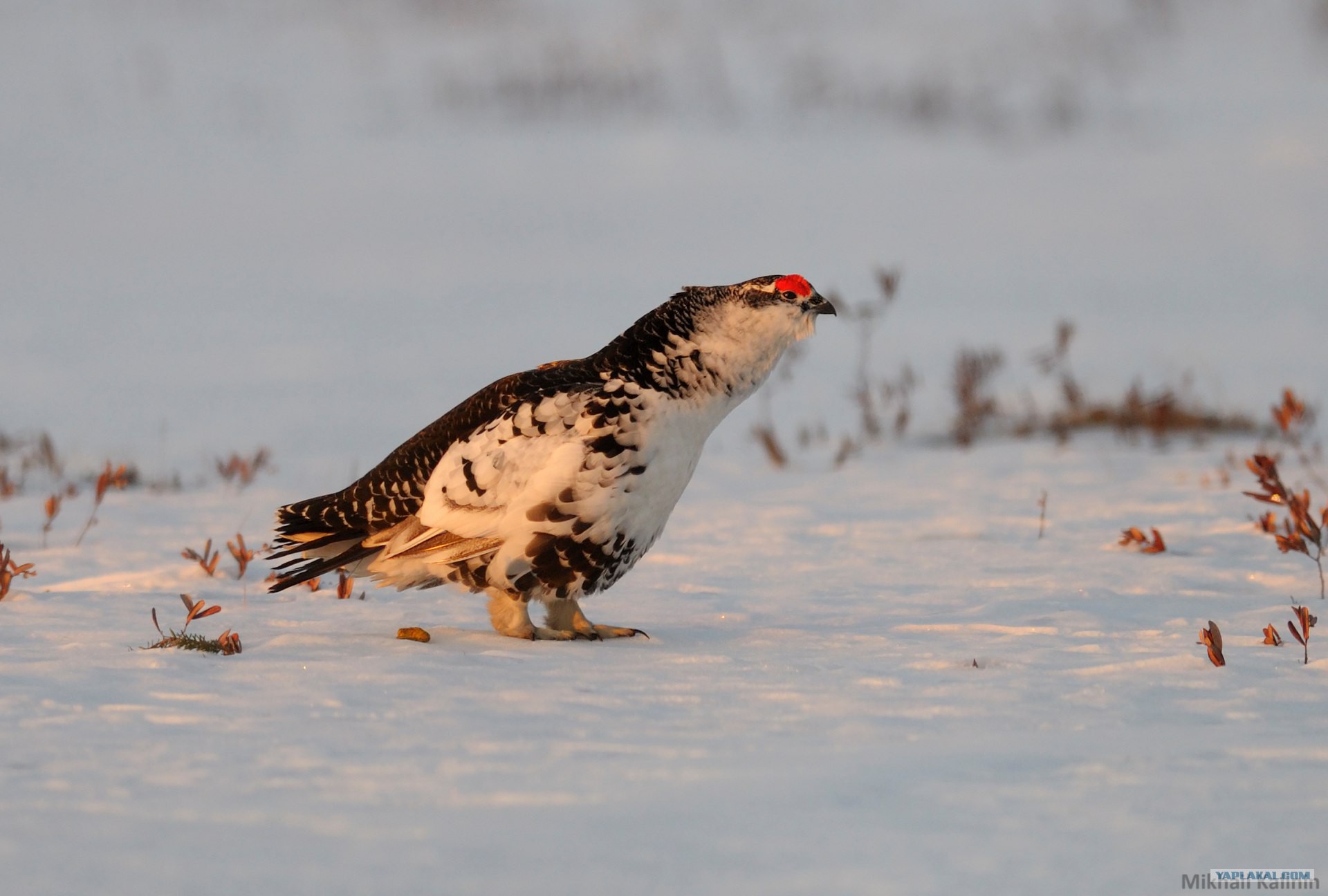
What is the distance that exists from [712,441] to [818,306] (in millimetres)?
5683

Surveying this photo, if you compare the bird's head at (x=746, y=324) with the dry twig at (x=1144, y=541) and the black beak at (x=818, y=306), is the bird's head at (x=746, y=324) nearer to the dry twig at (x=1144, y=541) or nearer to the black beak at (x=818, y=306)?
the black beak at (x=818, y=306)

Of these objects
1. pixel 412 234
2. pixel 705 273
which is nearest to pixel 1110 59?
pixel 705 273

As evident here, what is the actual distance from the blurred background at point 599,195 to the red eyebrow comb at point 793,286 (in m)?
5.09

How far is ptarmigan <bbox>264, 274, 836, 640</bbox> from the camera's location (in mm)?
4355

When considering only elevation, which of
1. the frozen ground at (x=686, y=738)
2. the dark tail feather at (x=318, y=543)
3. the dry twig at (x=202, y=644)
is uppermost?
the dark tail feather at (x=318, y=543)

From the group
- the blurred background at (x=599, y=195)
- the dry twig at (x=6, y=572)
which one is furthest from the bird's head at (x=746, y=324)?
the blurred background at (x=599, y=195)

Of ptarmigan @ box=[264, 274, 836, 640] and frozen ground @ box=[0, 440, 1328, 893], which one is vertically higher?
ptarmigan @ box=[264, 274, 836, 640]

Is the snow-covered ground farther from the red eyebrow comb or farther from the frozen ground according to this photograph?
the red eyebrow comb

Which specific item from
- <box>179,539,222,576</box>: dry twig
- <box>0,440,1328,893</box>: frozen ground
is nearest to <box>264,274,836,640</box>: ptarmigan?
<box>0,440,1328,893</box>: frozen ground

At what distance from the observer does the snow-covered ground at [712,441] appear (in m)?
2.81

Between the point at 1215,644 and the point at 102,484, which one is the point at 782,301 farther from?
the point at 102,484

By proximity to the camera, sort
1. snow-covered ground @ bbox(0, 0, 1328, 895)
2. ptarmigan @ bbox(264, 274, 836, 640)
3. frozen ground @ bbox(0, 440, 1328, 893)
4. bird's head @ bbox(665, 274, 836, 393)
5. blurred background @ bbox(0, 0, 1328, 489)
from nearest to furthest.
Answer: frozen ground @ bbox(0, 440, 1328, 893) → snow-covered ground @ bbox(0, 0, 1328, 895) → ptarmigan @ bbox(264, 274, 836, 640) → bird's head @ bbox(665, 274, 836, 393) → blurred background @ bbox(0, 0, 1328, 489)

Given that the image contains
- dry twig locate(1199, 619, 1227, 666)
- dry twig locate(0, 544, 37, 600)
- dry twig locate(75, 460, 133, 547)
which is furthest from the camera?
dry twig locate(75, 460, 133, 547)

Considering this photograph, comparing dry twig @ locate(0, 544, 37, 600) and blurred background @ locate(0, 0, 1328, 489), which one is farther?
blurred background @ locate(0, 0, 1328, 489)
